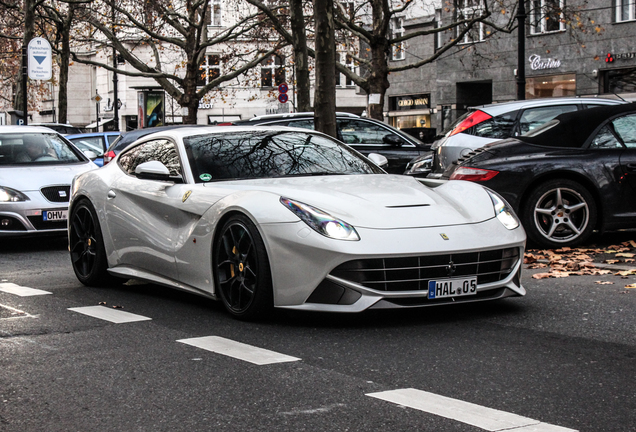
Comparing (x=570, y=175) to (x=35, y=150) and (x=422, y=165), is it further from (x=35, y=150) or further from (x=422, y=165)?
(x=35, y=150)

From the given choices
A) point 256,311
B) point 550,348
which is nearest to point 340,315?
→ point 256,311

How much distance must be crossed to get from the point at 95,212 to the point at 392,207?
304cm

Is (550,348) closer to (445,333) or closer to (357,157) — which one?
(445,333)

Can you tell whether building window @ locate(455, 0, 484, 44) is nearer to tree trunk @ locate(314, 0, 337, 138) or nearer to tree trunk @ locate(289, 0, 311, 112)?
tree trunk @ locate(289, 0, 311, 112)

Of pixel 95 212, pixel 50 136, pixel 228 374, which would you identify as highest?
pixel 50 136

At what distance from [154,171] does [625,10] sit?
30.5 meters

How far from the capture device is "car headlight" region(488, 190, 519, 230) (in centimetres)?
621

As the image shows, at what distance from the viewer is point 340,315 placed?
6.16 metres

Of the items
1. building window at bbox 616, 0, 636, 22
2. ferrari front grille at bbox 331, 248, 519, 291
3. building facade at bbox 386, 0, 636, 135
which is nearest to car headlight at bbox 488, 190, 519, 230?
ferrari front grille at bbox 331, 248, 519, 291

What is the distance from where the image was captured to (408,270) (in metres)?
5.64

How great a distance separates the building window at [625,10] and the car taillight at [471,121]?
23.6 metres

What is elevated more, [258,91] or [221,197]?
[258,91]

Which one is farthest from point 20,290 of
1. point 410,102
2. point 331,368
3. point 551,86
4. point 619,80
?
point 410,102

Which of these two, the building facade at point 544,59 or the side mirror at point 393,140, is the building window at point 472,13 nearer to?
the building facade at point 544,59
